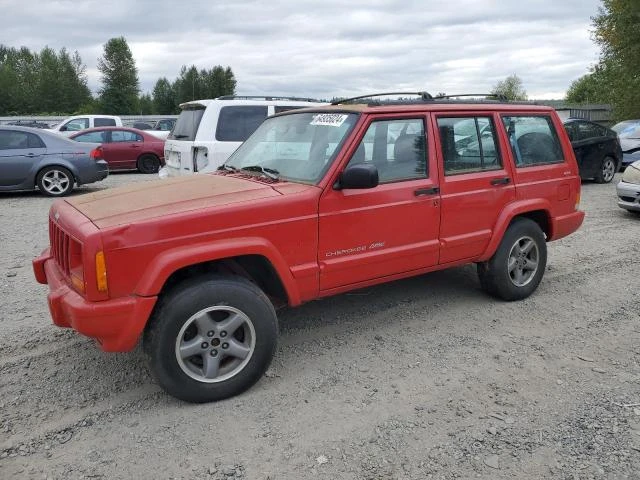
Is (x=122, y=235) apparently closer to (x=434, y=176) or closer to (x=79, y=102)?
(x=434, y=176)

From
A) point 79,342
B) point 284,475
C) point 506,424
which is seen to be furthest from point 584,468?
point 79,342

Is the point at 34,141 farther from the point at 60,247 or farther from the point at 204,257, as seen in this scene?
the point at 204,257

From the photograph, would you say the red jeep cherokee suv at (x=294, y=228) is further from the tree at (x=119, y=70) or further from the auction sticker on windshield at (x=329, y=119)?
the tree at (x=119, y=70)

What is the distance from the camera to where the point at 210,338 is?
11.2ft

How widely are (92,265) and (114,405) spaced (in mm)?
971

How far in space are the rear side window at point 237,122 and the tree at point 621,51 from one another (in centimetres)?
2298

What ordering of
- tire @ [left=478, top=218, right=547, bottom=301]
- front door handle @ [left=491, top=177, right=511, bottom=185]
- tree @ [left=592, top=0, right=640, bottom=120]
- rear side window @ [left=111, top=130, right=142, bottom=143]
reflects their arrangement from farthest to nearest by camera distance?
tree @ [left=592, top=0, right=640, bottom=120]
rear side window @ [left=111, top=130, right=142, bottom=143]
tire @ [left=478, top=218, right=547, bottom=301]
front door handle @ [left=491, top=177, right=511, bottom=185]

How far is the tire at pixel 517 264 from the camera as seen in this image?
503 centimetres

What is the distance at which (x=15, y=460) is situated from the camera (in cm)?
294

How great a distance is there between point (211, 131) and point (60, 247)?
521 cm

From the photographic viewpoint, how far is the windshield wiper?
13.4ft

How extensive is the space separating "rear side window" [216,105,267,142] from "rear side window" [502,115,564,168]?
15.2 ft

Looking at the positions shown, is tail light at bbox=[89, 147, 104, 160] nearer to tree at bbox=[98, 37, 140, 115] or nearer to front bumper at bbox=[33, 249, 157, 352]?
front bumper at bbox=[33, 249, 157, 352]

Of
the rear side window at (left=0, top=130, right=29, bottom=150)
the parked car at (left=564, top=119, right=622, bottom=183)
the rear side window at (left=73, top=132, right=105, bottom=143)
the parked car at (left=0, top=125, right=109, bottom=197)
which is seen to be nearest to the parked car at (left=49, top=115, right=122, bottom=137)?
the rear side window at (left=73, top=132, right=105, bottom=143)
